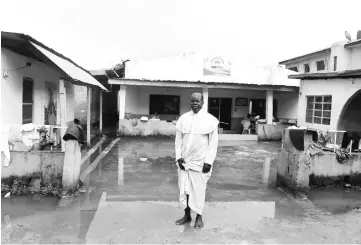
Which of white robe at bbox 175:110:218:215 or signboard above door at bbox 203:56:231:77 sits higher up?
signboard above door at bbox 203:56:231:77

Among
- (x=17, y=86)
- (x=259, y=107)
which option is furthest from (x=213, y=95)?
(x=17, y=86)

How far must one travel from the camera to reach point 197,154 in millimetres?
4293

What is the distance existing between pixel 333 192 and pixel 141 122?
33.2 ft

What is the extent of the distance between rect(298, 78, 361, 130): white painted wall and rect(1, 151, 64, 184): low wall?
9.93 m

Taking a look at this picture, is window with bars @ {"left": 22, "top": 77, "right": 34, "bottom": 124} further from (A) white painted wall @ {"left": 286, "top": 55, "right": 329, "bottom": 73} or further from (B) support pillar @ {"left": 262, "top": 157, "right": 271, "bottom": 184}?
(A) white painted wall @ {"left": 286, "top": 55, "right": 329, "bottom": 73}

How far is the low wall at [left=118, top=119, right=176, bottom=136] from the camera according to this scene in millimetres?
14805

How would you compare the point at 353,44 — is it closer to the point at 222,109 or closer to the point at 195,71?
the point at 222,109

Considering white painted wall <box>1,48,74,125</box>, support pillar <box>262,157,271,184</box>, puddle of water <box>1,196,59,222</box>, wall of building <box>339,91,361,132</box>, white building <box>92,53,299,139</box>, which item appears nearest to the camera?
puddle of water <box>1,196,59,222</box>

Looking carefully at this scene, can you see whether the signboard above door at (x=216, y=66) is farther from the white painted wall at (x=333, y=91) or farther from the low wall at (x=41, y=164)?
the low wall at (x=41, y=164)

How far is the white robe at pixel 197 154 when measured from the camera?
4281 millimetres

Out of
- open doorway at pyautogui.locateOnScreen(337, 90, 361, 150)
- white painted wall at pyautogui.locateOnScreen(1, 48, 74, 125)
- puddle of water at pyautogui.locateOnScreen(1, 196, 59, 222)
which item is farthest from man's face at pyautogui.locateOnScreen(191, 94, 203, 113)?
open doorway at pyautogui.locateOnScreen(337, 90, 361, 150)

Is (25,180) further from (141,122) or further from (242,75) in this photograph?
(242,75)

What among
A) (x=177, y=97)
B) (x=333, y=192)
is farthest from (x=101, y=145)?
(x=333, y=192)

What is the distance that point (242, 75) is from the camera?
17.0m
